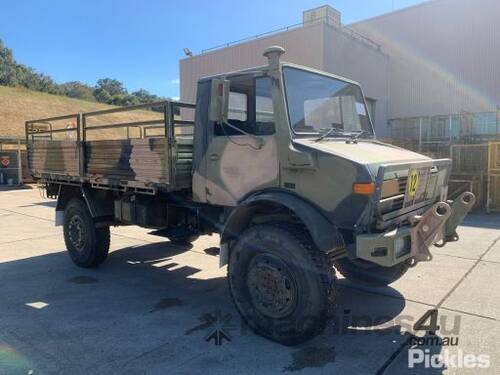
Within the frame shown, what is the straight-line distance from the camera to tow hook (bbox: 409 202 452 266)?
3.75 metres

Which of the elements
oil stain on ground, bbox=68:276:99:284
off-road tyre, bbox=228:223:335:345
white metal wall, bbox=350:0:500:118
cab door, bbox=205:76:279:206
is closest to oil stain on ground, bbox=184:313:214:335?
off-road tyre, bbox=228:223:335:345

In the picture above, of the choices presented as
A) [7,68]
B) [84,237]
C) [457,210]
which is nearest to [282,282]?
[457,210]

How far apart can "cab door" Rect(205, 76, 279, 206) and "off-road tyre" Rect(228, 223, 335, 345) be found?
48 centimetres

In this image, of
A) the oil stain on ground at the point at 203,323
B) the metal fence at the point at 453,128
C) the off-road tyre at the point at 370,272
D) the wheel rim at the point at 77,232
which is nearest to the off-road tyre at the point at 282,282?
the oil stain on ground at the point at 203,323

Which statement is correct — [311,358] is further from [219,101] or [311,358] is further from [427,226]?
[219,101]

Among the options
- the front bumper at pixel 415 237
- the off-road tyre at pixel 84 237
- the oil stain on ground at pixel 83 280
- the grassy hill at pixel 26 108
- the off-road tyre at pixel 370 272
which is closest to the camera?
the front bumper at pixel 415 237

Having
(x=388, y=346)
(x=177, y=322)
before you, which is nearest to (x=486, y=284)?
(x=388, y=346)

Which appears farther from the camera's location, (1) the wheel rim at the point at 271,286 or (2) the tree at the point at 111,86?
(2) the tree at the point at 111,86

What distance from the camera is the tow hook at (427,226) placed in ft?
12.3

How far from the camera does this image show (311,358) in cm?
359

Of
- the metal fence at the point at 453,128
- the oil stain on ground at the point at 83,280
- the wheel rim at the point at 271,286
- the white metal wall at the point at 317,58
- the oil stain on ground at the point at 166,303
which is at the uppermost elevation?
the white metal wall at the point at 317,58

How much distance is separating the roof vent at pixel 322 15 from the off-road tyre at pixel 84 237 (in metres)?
18.7

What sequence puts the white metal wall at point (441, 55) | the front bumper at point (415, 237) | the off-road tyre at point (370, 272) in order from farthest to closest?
the white metal wall at point (441, 55) → the off-road tyre at point (370, 272) → the front bumper at point (415, 237)

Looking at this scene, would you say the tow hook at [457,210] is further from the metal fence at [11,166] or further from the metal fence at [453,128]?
the metal fence at [11,166]
